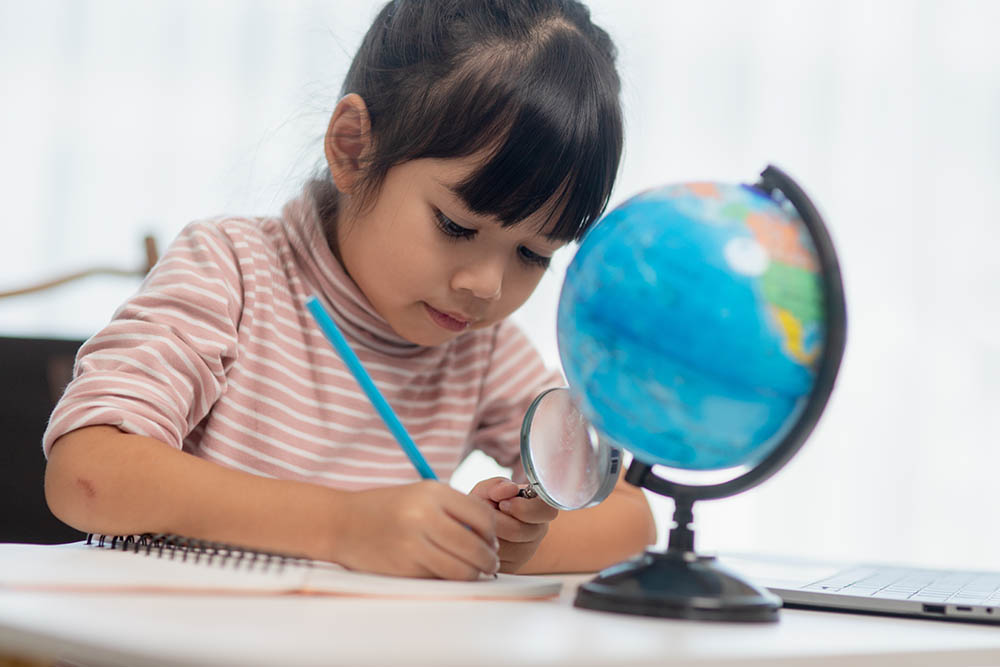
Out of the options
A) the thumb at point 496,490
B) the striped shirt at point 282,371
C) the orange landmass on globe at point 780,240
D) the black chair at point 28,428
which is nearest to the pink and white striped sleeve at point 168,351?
the striped shirt at point 282,371

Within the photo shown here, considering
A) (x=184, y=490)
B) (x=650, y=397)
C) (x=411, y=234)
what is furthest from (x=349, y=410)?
(x=650, y=397)

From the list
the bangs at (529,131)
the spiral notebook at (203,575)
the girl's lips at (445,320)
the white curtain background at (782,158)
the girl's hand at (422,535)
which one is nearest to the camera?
the spiral notebook at (203,575)

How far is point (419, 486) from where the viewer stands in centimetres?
64

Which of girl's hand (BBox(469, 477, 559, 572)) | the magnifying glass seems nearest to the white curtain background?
girl's hand (BBox(469, 477, 559, 572))

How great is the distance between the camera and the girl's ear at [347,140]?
0.96m

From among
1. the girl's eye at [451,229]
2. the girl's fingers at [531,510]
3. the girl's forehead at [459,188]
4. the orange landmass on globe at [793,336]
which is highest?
the girl's forehead at [459,188]

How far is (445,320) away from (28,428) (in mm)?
565

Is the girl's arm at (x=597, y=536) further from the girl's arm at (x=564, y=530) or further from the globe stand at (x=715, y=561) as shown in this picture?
the globe stand at (x=715, y=561)

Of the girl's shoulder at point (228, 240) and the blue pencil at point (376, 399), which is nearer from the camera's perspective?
the blue pencil at point (376, 399)

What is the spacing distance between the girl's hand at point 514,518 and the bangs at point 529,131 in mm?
238

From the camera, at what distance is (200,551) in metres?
0.65

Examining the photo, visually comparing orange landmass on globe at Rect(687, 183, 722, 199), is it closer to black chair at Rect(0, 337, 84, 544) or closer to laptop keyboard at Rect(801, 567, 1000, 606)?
laptop keyboard at Rect(801, 567, 1000, 606)

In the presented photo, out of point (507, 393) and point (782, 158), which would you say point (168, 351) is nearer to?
point (507, 393)

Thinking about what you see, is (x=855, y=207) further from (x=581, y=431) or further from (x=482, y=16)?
(x=581, y=431)
